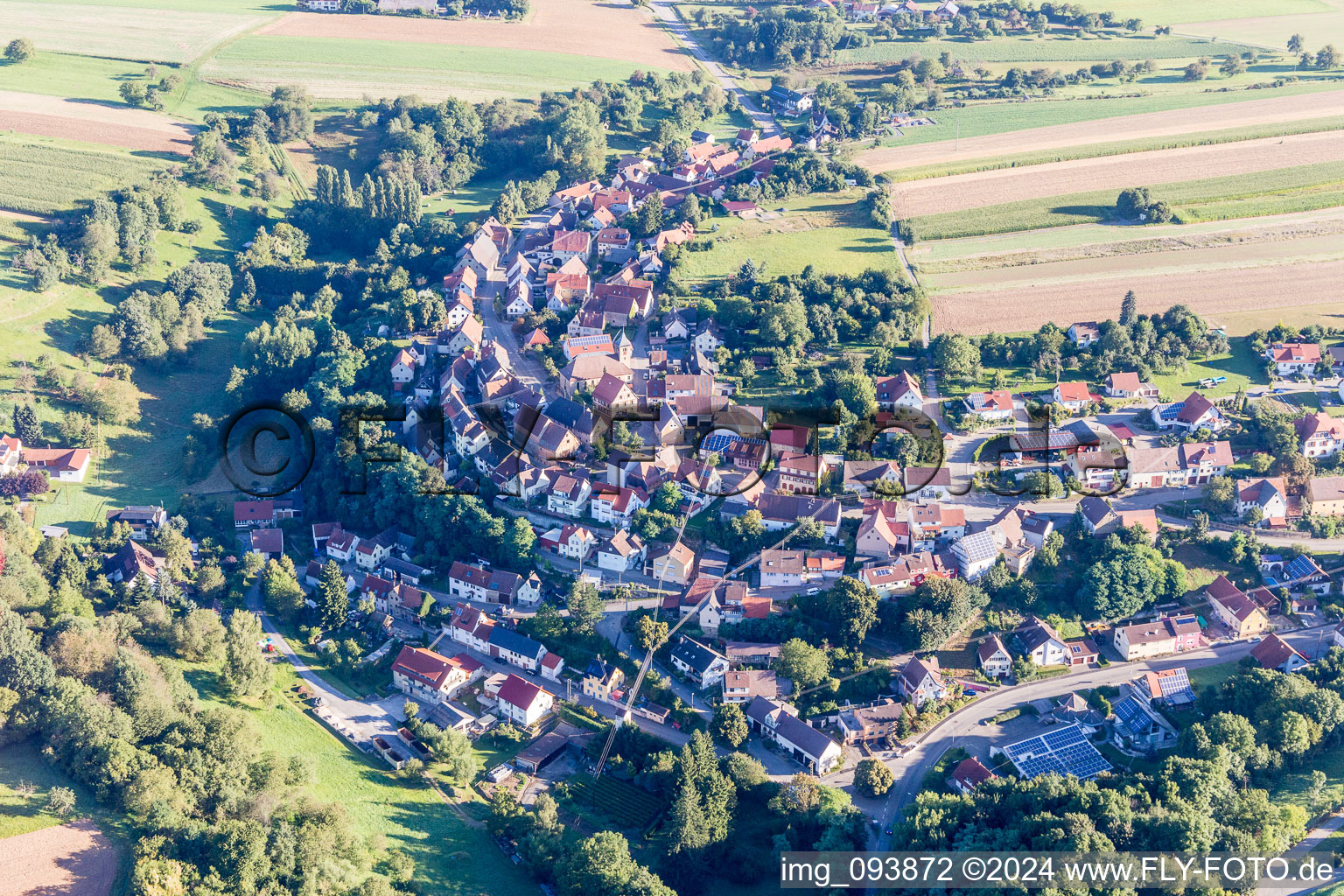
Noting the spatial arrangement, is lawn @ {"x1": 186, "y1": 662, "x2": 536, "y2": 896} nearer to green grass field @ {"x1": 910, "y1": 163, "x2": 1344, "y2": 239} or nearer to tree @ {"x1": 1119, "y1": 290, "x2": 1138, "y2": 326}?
tree @ {"x1": 1119, "y1": 290, "x2": 1138, "y2": 326}

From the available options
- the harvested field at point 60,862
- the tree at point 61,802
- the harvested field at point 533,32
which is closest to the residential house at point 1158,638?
the harvested field at point 60,862

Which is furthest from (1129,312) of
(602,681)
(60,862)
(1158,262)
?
(60,862)

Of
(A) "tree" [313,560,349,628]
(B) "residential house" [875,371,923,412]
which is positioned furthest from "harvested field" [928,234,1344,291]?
(A) "tree" [313,560,349,628]

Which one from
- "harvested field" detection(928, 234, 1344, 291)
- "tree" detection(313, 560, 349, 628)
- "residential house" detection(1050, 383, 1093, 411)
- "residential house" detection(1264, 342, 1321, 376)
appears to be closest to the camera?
"tree" detection(313, 560, 349, 628)

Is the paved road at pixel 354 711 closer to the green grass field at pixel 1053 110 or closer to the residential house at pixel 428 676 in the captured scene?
the residential house at pixel 428 676

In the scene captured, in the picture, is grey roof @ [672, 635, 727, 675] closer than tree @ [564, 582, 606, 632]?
Yes
